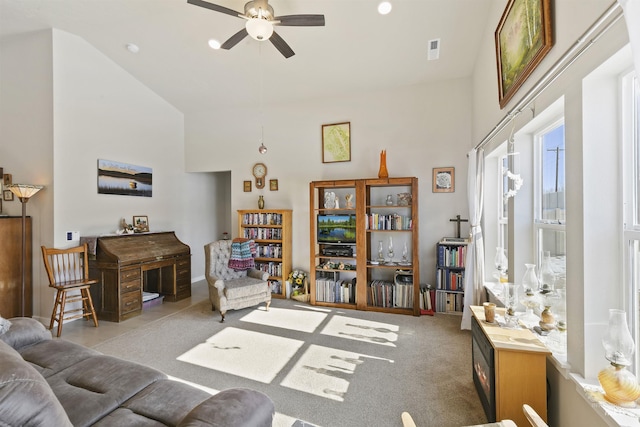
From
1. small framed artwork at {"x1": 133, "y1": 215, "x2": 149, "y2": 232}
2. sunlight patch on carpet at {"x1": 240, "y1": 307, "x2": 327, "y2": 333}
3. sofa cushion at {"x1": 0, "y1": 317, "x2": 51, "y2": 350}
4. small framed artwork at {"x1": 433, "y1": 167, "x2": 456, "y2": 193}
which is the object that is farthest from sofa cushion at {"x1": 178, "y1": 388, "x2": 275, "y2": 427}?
small framed artwork at {"x1": 133, "y1": 215, "x2": 149, "y2": 232}

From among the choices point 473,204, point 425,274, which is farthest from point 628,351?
point 425,274

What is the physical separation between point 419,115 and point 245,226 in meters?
3.44

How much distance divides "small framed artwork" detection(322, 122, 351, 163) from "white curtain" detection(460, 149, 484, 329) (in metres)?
1.95

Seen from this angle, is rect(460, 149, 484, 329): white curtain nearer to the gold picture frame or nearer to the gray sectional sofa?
the gold picture frame

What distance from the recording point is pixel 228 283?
4270 millimetres

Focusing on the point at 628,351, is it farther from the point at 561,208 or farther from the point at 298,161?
the point at 298,161

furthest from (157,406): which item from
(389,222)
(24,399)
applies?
(389,222)

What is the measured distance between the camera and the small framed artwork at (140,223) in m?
4.94

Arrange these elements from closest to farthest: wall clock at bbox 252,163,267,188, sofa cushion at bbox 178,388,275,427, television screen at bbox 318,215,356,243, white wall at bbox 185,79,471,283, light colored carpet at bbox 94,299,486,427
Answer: sofa cushion at bbox 178,388,275,427
light colored carpet at bbox 94,299,486,427
white wall at bbox 185,79,471,283
television screen at bbox 318,215,356,243
wall clock at bbox 252,163,267,188

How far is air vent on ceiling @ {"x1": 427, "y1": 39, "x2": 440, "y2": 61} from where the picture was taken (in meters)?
3.65

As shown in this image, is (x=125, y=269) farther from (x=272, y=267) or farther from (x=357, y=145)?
(x=357, y=145)

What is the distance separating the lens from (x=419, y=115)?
4.50 metres

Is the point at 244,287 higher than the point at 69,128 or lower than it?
lower

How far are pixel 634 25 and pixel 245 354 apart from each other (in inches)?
133
